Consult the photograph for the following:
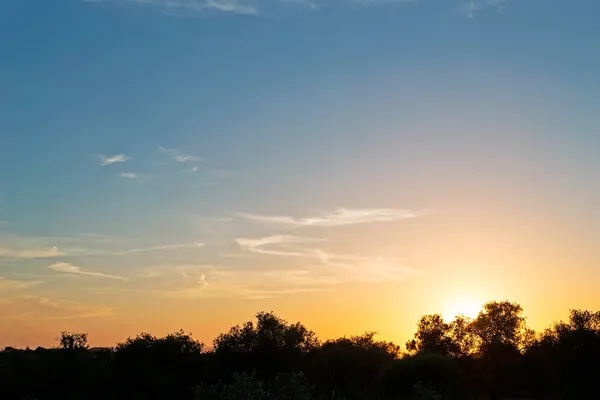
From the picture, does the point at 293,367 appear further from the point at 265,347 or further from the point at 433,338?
the point at 433,338

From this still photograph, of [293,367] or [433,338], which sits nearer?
[293,367]

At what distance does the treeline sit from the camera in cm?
5978

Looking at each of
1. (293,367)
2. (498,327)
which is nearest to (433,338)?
(498,327)

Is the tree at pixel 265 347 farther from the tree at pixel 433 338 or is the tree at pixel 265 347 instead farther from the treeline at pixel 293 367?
the tree at pixel 433 338

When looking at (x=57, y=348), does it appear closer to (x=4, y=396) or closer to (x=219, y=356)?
(x=4, y=396)

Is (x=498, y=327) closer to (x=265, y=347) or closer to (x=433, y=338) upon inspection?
(x=433, y=338)

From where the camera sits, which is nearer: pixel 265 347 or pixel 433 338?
pixel 265 347

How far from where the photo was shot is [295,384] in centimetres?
1786

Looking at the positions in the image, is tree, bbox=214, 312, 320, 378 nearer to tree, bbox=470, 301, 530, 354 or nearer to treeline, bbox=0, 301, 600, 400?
treeline, bbox=0, 301, 600, 400

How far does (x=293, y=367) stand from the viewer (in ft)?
222

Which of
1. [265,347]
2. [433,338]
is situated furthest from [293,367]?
[433,338]

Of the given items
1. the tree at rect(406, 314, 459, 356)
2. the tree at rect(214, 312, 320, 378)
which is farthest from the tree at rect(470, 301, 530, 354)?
the tree at rect(214, 312, 320, 378)

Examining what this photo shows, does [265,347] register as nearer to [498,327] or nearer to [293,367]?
[293,367]

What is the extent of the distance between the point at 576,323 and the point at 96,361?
52440mm
